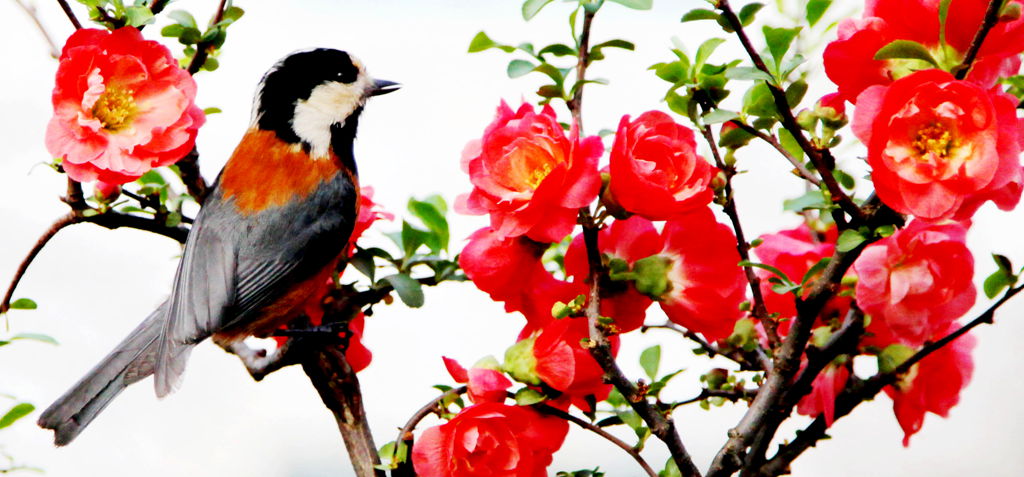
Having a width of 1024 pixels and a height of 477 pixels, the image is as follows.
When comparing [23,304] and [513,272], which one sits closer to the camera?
[513,272]

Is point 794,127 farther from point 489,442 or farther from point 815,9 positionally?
point 489,442

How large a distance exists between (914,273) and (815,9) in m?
0.30

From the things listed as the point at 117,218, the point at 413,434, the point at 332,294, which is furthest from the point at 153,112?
the point at 413,434

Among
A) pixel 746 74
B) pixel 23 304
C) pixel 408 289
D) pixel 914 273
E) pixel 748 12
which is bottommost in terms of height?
pixel 23 304

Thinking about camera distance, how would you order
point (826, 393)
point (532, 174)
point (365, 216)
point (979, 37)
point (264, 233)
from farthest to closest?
1. point (264, 233)
2. point (365, 216)
3. point (826, 393)
4. point (532, 174)
5. point (979, 37)

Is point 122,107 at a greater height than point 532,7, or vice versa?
point 532,7

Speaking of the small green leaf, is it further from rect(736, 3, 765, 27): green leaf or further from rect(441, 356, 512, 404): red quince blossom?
rect(441, 356, 512, 404): red quince blossom

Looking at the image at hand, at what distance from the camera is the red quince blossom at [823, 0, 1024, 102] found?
A: 91 centimetres

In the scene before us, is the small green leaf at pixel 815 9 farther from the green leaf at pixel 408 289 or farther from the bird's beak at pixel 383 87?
the bird's beak at pixel 383 87

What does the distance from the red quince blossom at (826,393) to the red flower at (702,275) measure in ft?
0.51

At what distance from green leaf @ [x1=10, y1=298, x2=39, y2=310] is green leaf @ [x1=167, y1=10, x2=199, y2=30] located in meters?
0.43

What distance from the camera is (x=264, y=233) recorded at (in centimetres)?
164

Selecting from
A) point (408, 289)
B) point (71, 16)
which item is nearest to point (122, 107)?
point (71, 16)

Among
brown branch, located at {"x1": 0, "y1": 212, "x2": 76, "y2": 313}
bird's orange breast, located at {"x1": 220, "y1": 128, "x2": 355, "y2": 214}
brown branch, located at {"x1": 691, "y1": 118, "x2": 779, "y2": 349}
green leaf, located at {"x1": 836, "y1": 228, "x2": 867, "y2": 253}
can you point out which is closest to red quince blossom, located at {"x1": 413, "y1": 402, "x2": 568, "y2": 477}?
brown branch, located at {"x1": 691, "y1": 118, "x2": 779, "y2": 349}
